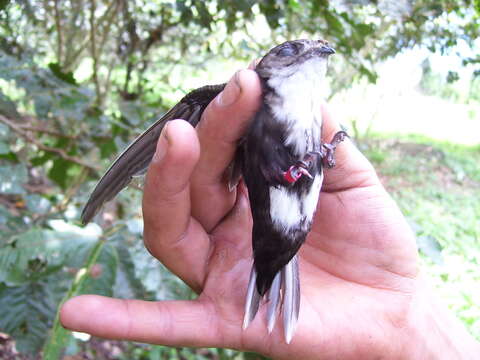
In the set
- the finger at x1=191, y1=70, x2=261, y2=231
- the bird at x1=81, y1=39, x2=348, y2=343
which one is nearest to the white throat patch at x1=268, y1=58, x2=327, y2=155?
the bird at x1=81, y1=39, x2=348, y2=343

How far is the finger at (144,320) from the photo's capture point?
1298mm

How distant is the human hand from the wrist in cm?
2

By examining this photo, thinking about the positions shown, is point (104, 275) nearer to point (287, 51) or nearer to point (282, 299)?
point (282, 299)

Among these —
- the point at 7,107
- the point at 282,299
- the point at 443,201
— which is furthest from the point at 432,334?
the point at 443,201

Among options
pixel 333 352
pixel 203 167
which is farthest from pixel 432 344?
pixel 203 167

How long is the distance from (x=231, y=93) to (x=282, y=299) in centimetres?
68

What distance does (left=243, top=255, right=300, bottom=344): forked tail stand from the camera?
4.80 ft

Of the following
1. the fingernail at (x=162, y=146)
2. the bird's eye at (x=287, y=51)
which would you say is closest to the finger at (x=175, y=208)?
the fingernail at (x=162, y=146)

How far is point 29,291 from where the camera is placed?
73.9 inches

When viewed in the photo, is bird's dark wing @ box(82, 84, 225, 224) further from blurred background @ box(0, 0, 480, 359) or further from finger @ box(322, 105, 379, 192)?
finger @ box(322, 105, 379, 192)

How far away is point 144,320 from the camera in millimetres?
1351

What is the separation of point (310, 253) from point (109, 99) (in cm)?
298

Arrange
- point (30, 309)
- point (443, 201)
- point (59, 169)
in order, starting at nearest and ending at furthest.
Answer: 1. point (30, 309)
2. point (59, 169)
3. point (443, 201)

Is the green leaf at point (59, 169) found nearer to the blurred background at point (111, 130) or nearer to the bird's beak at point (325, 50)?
the blurred background at point (111, 130)
